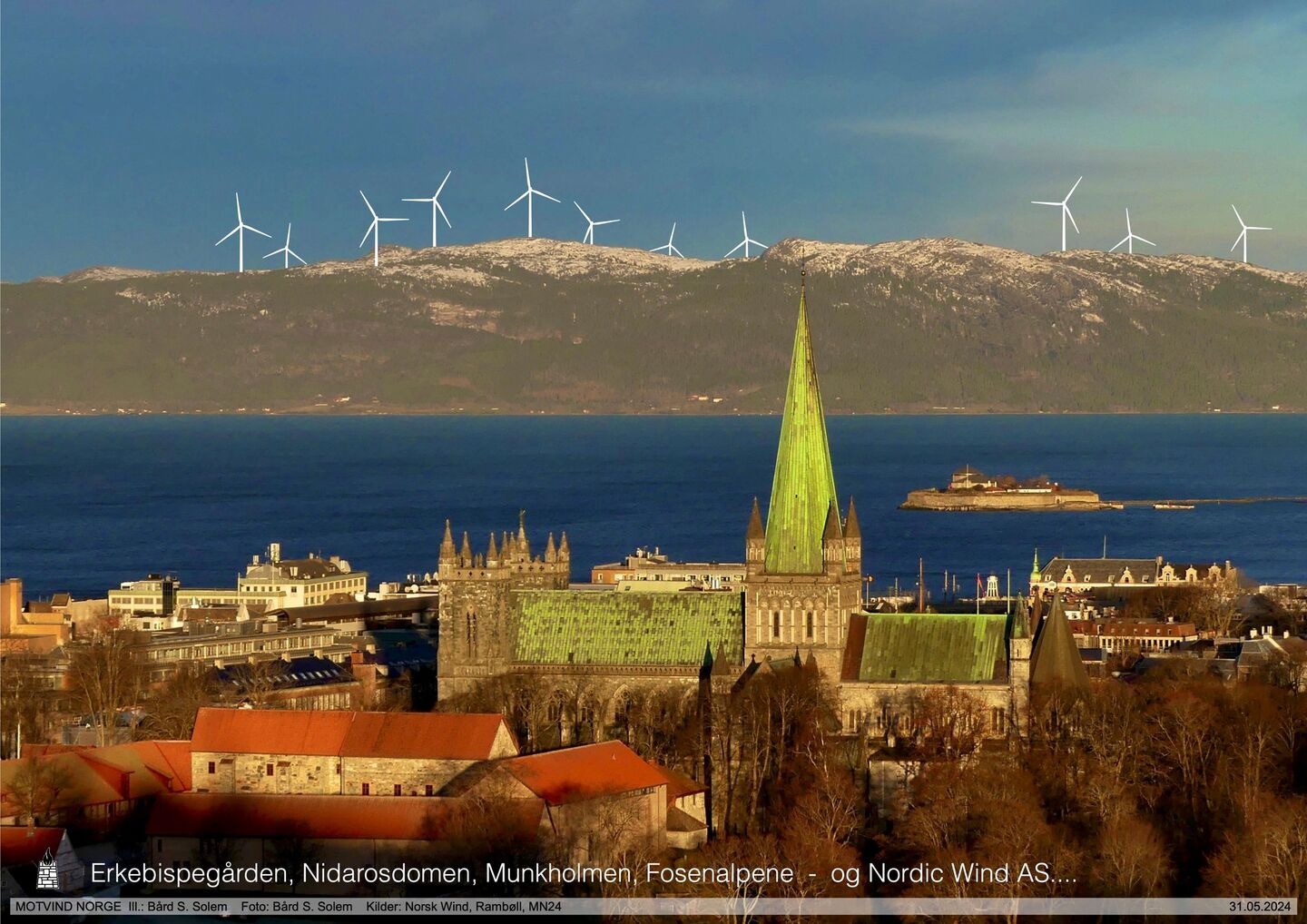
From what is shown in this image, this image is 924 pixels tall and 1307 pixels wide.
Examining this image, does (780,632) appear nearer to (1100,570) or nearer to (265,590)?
(265,590)

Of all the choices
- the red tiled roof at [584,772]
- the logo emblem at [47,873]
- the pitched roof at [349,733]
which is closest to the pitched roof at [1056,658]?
the red tiled roof at [584,772]

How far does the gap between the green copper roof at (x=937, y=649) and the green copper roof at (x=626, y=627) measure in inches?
170

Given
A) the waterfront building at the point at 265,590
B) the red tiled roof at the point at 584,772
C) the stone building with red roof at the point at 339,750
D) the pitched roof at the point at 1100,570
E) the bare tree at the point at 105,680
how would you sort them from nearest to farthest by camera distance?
1. the red tiled roof at the point at 584,772
2. the stone building with red roof at the point at 339,750
3. the bare tree at the point at 105,680
4. the waterfront building at the point at 265,590
5. the pitched roof at the point at 1100,570

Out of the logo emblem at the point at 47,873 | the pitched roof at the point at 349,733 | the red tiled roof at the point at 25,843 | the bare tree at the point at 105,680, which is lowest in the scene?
the logo emblem at the point at 47,873

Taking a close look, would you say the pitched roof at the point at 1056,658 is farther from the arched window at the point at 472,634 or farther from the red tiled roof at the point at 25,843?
the red tiled roof at the point at 25,843

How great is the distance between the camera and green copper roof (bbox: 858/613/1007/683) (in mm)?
83812

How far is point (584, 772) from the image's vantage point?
240ft

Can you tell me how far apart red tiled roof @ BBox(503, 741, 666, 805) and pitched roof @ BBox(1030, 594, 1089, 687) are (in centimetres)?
1393

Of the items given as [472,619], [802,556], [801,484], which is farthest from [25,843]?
[801,484]

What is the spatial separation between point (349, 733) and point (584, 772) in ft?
27.2

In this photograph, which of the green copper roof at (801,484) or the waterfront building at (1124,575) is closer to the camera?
the green copper roof at (801,484)

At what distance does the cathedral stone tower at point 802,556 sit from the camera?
85.0 metres

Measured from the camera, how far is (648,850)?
2788 inches

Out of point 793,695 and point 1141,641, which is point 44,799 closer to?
point 793,695
